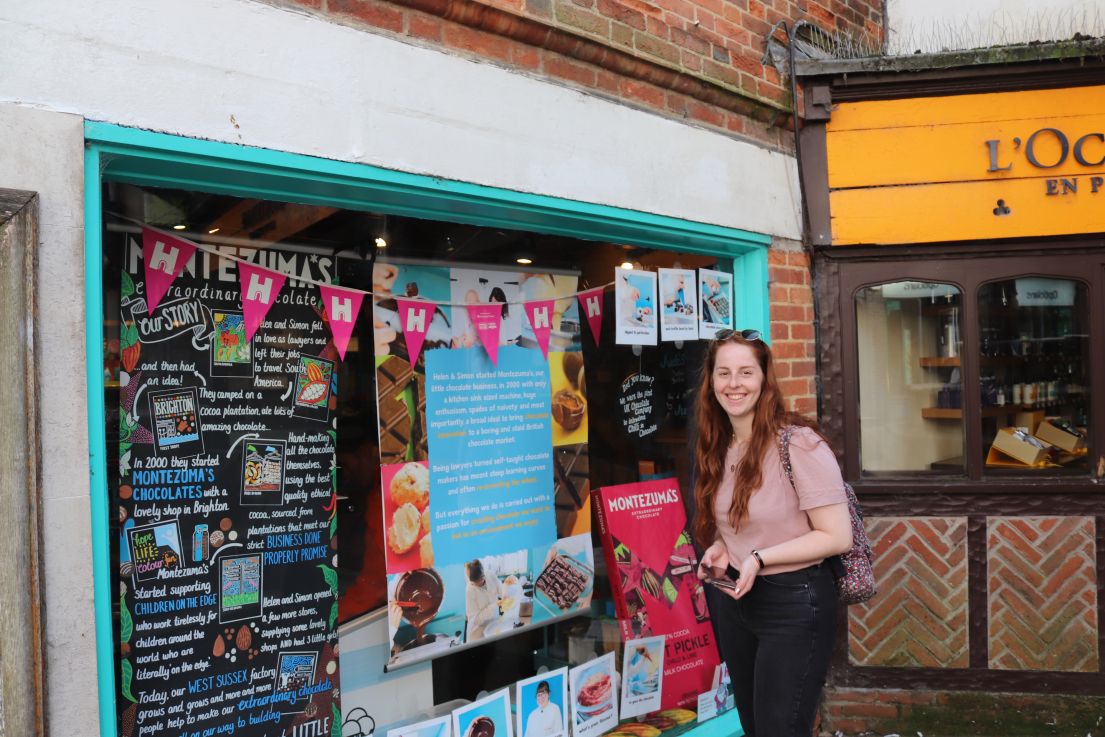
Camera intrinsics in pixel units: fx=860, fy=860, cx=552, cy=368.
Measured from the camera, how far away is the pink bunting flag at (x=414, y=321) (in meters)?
Result: 3.33

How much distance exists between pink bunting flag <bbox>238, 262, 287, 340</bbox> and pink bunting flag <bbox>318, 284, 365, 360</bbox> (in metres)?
0.19

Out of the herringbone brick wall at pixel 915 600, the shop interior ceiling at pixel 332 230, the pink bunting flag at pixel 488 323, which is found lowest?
the herringbone brick wall at pixel 915 600

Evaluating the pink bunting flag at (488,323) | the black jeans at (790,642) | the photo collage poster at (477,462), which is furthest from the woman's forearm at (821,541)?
the pink bunting flag at (488,323)

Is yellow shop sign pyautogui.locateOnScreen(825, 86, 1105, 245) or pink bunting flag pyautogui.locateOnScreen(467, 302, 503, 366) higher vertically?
yellow shop sign pyautogui.locateOnScreen(825, 86, 1105, 245)

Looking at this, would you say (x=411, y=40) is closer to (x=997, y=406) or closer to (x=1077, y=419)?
(x=997, y=406)

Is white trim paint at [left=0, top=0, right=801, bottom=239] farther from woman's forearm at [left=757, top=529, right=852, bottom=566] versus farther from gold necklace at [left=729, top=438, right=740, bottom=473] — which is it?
woman's forearm at [left=757, top=529, right=852, bottom=566]

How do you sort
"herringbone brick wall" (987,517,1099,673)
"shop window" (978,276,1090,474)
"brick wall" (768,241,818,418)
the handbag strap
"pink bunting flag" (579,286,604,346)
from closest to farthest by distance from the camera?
the handbag strap
"pink bunting flag" (579,286,604,346)
"brick wall" (768,241,818,418)
"herringbone brick wall" (987,517,1099,673)
"shop window" (978,276,1090,474)

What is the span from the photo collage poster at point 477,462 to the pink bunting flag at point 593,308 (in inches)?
2.5

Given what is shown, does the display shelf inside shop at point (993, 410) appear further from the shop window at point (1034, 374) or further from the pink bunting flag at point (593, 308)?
the pink bunting flag at point (593, 308)

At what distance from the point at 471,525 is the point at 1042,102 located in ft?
12.2

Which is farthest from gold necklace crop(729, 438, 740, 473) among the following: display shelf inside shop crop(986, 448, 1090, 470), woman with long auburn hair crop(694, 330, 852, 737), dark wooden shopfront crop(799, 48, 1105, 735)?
display shelf inside shop crop(986, 448, 1090, 470)

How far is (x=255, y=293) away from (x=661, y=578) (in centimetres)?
234

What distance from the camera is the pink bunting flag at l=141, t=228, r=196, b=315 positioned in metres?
2.73

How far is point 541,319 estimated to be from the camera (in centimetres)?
380
